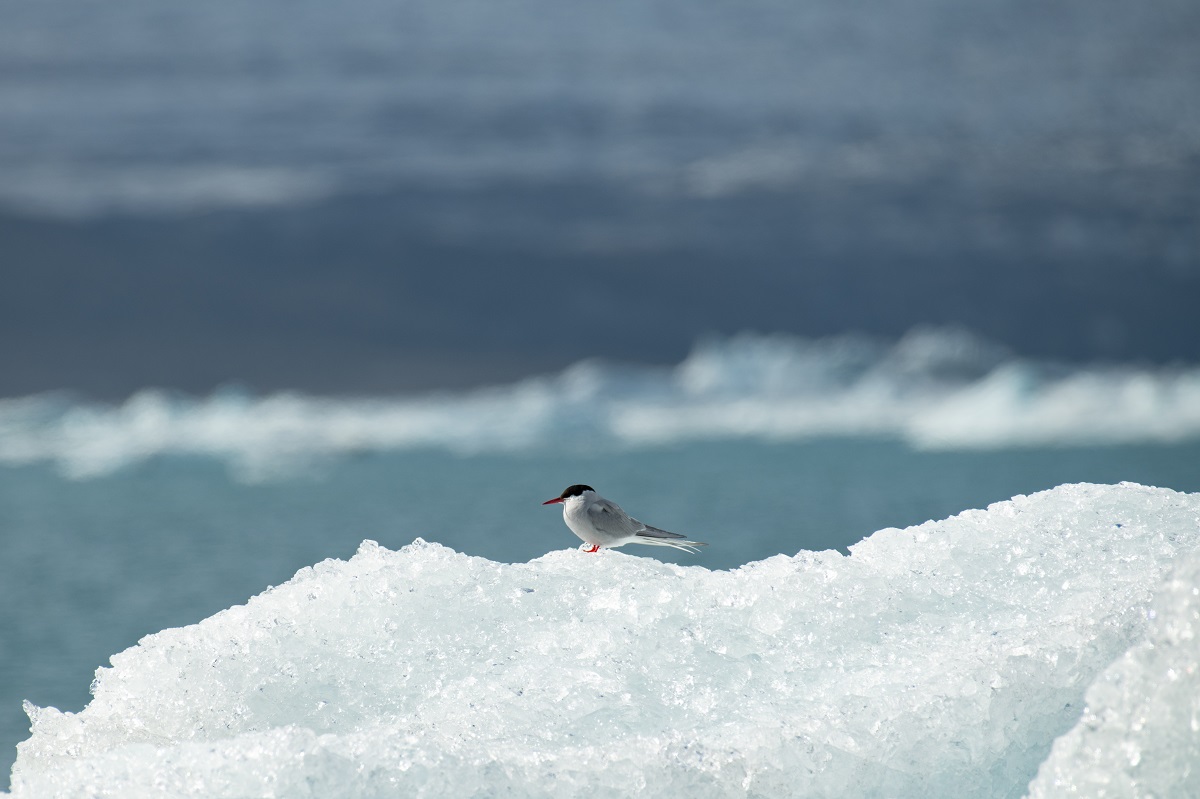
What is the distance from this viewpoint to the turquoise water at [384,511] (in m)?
20.7

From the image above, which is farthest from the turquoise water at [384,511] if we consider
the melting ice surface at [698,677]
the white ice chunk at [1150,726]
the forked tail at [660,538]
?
the white ice chunk at [1150,726]

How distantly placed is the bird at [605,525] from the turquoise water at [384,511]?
32.4ft

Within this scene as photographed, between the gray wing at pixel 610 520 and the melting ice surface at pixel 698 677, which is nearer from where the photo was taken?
the melting ice surface at pixel 698 677

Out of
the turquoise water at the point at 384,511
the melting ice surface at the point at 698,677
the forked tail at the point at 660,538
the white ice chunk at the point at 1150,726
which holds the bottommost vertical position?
the white ice chunk at the point at 1150,726

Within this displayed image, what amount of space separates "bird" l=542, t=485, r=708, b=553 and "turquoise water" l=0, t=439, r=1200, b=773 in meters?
9.87

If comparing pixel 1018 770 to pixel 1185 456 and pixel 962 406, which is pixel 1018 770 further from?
pixel 1185 456

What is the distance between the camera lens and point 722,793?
3006mm

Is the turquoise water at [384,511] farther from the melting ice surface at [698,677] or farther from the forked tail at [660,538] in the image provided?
the forked tail at [660,538]

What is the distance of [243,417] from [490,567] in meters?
35.4

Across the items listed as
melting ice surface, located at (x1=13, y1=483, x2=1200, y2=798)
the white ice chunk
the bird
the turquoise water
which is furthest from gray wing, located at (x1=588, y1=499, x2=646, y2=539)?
the turquoise water

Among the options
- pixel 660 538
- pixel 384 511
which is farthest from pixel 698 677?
pixel 384 511

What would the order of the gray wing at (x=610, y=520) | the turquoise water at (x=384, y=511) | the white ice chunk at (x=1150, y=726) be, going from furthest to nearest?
1. the turquoise water at (x=384, y=511)
2. the gray wing at (x=610, y=520)
3. the white ice chunk at (x=1150, y=726)

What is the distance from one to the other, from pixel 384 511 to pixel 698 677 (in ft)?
104

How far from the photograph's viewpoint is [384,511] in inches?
1346
